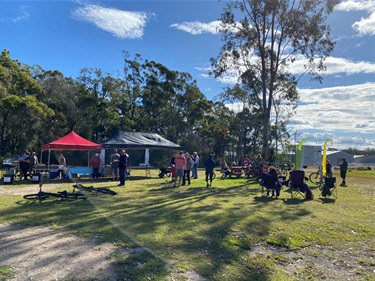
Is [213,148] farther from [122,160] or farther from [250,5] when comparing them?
[122,160]

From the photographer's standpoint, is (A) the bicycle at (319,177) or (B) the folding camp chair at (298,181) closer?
(B) the folding camp chair at (298,181)

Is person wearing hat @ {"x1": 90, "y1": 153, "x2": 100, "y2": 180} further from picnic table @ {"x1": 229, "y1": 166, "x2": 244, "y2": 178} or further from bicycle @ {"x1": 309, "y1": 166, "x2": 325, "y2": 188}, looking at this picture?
bicycle @ {"x1": 309, "y1": 166, "x2": 325, "y2": 188}

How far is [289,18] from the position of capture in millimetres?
20562

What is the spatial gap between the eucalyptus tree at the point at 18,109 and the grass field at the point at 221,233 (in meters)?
17.9

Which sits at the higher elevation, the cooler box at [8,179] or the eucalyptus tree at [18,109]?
the eucalyptus tree at [18,109]

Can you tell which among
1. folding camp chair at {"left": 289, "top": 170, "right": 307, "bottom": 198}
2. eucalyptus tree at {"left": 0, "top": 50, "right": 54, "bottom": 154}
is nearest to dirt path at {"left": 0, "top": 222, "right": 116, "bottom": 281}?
folding camp chair at {"left": 289, "top": 170, "right": 307, "bottom": 198}

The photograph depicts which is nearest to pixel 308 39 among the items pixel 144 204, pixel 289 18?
pixel 289 18

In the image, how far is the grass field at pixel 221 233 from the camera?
463 cm

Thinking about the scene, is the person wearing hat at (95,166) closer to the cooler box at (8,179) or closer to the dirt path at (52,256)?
the cooler box at (8,179)

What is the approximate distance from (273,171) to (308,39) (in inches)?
506

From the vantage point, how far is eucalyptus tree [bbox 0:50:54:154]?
25.4m

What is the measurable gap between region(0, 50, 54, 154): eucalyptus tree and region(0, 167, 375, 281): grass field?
1788 cm

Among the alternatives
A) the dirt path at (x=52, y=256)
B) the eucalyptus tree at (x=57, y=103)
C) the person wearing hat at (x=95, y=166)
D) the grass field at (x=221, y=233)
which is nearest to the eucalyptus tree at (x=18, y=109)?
the eucalyptus tree at (x=57, y=103)

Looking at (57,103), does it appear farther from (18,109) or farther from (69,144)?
(69,144)
